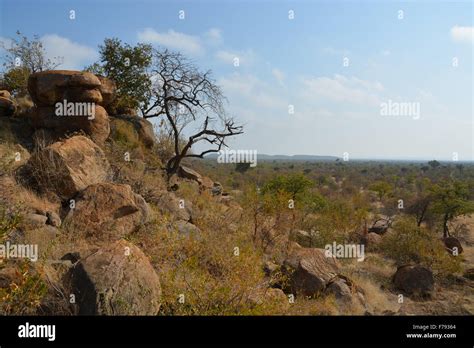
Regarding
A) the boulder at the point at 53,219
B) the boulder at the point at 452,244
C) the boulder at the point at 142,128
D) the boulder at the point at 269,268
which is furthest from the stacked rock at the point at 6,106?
the boulder at the point at 452,244

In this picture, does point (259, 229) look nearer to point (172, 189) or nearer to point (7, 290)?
point (172, 189)

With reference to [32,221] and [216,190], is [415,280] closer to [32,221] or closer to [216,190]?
[216,190]

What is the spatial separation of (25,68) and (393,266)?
15798 millimetres

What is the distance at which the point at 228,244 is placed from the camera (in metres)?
7.02

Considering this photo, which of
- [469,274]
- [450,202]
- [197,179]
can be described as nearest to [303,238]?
[197,179]

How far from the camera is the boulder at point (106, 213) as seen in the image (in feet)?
20.3

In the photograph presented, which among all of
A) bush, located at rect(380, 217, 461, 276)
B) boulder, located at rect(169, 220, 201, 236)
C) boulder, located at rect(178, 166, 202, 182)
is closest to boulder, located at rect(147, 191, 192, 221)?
boulder, located at rect(169, 220, 201, 236)

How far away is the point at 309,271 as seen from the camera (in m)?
7.54

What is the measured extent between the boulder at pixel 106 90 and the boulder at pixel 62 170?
167 inches

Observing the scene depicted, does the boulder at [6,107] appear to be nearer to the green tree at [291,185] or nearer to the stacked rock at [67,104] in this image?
the stacked rock at [67,104]

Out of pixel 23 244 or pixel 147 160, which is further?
pixel 147 160

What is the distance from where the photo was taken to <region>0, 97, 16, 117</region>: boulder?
11466 millimetres

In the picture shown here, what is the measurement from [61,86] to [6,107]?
2.49 m
